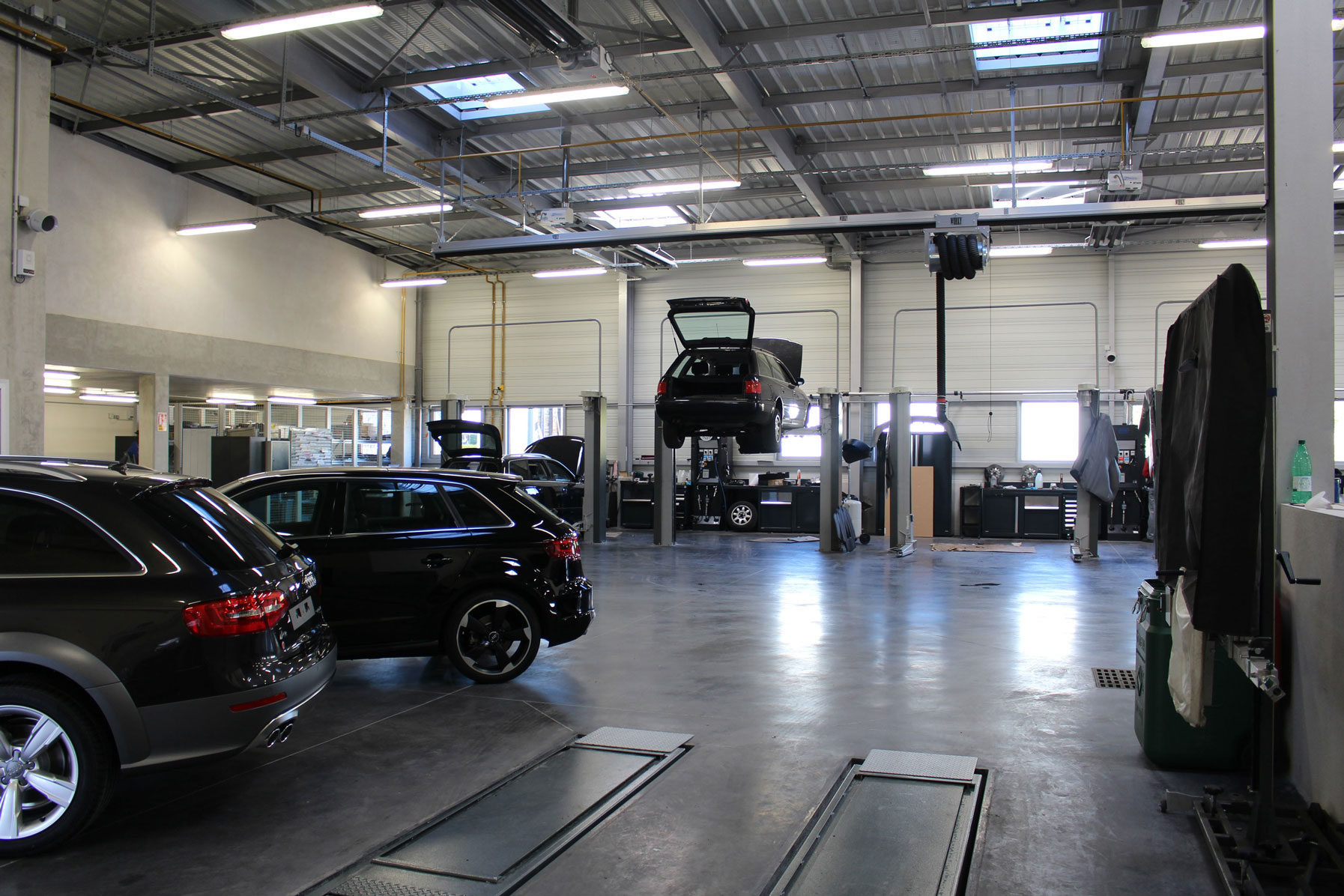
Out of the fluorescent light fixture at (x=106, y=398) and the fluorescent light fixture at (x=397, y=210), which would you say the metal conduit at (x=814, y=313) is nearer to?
the fluorescent light fixture at (x=397, y=210)

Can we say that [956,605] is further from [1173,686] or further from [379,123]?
[379,123]

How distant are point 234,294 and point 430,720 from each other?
558 inches

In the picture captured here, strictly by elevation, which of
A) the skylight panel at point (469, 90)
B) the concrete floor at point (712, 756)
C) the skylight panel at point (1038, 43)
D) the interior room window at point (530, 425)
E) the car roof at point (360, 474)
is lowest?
the concrete floor at point (712, 756)

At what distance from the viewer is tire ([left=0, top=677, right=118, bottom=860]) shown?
9.98 feet

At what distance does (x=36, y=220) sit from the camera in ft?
28.3

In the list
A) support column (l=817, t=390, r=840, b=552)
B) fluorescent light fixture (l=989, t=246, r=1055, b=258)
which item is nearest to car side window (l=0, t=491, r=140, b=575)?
support column (l=817, t=390, r=840, b=552)

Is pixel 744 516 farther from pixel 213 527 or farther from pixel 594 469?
pixel 213 527

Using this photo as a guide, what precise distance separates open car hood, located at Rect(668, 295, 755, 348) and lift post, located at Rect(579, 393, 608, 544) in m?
4.27

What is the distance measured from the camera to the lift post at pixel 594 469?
48.6ft

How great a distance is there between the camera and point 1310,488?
3.65 metres

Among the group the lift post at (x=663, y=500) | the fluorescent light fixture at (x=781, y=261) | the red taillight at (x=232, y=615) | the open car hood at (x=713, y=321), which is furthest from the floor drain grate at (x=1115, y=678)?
the fluorescent light fixture at (x=781, y=261)

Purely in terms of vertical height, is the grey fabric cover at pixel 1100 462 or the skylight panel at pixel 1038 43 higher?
the skylight panel at pixel 1038 43

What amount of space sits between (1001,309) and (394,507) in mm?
14839

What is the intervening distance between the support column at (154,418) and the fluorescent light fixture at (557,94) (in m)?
8.79
